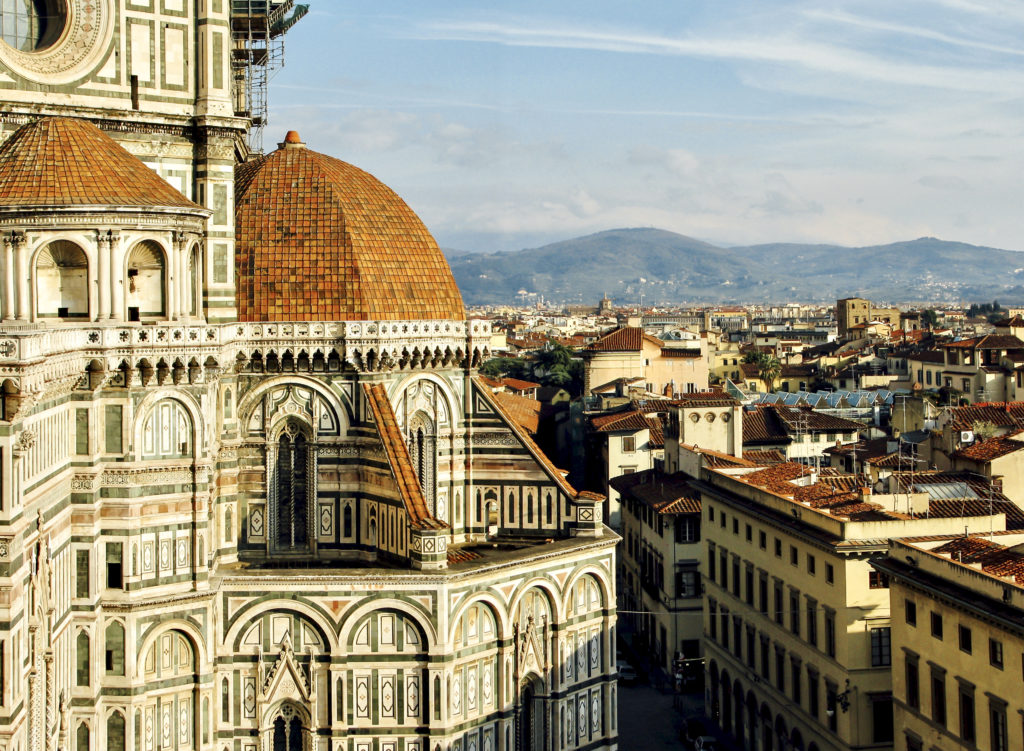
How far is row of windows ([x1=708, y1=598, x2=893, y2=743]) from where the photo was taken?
124 ft

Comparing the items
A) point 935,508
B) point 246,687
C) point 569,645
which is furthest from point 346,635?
point 935,508

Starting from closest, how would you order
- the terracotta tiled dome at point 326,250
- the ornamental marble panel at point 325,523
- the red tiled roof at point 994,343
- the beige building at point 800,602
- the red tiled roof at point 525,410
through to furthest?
the terracotta tiled dome at point 326,250 → the ornamental marble panel at point 325,523 → the beige building at point 800,602 → the red tiled roof at point 525,410 → the red tiled roof at point 994,343

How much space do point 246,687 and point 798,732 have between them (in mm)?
18192

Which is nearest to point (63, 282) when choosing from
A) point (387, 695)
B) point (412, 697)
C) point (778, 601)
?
point (387, 695)

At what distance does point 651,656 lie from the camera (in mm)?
55875

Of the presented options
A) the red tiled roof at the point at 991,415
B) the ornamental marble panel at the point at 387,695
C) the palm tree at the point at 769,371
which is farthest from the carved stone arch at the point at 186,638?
the palm tree at the point at 769,371

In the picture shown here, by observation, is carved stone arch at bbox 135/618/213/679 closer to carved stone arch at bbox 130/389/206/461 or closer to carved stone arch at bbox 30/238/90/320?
carved stone arch at bbox 130/389/206/461

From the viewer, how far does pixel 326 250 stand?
35750mm

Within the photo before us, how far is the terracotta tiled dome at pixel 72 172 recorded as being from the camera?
2862cm

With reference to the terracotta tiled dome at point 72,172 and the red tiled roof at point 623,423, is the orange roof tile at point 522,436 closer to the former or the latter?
the terracotta tiled dome at point 72,172

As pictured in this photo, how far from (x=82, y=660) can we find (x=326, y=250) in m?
12.6

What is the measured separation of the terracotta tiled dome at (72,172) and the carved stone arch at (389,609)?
1026 centimetres

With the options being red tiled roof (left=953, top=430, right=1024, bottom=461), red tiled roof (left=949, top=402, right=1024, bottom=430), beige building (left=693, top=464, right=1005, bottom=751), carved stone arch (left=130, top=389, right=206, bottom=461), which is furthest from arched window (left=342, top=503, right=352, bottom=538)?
red tiled roof (left=949, top=402, right=1024, bottom=430)

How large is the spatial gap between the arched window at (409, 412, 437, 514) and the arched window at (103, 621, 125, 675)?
10.3 m
